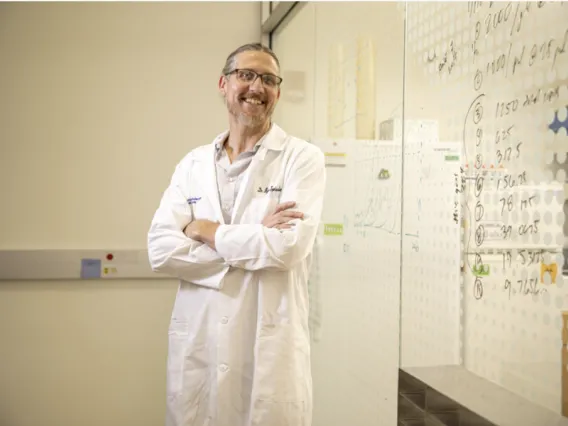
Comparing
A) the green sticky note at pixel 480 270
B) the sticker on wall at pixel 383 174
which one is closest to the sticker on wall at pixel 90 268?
the sticker on wall at pixel 383 174

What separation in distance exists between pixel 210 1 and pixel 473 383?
2543mm

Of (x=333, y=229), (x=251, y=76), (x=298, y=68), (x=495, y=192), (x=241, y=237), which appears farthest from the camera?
(x=298, y=68)

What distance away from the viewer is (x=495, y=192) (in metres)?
0.93

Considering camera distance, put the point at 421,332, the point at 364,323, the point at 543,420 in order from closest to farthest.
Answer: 1. the point at 543,420
2. the point at 421,332
3. the point at 364,323

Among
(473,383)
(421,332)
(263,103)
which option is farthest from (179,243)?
(473,383)

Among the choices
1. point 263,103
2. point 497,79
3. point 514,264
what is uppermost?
point 263,103

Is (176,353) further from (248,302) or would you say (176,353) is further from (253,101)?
(253,101)

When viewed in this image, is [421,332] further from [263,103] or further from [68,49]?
[68,49]

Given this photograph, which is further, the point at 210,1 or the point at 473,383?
the point at 210,1

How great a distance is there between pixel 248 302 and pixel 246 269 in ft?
0.36

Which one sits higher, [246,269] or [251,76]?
[251,76]

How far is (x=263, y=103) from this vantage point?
175 centimetres

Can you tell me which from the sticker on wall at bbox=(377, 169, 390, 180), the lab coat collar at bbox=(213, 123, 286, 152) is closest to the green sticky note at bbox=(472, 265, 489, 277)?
the sticker on wall at bbox=(377, 169, 390, 180)

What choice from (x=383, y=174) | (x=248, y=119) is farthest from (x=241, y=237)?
(x=383, y=174)
